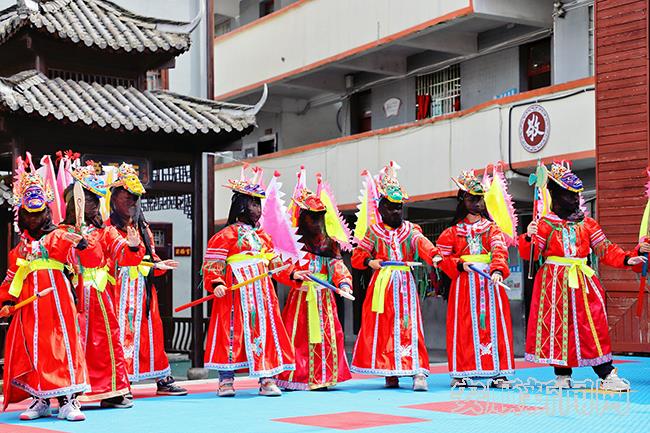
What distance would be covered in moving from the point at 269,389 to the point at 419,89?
429 inches

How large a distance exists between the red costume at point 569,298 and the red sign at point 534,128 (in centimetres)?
559

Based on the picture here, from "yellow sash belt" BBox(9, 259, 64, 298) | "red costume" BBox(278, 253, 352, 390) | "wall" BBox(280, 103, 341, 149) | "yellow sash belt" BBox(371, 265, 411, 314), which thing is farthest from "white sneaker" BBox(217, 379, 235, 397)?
"wall" BBox(280, 103, 341, 149)

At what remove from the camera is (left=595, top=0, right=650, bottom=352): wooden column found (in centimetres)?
1312

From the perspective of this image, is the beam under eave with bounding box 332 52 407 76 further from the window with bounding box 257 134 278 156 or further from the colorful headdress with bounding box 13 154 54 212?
the colorful headdress with bounding box 13 154 54 212

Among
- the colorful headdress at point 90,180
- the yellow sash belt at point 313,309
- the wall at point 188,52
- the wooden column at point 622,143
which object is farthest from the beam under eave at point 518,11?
the colorful headdress at point 90,180

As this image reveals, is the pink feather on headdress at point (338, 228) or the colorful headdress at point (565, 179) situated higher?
the colorful headdress at point (565, 179)

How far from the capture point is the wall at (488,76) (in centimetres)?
1704

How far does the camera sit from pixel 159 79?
1752 centimetres

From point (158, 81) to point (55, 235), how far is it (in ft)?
33.7

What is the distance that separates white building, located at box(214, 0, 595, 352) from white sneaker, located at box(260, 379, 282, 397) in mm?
6825

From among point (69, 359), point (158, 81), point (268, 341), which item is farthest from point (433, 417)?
point (158, 81)

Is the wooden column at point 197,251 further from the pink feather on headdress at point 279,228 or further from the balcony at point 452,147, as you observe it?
the balcony at point 452,147

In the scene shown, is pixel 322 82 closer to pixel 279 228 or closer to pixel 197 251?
pixel 197 251

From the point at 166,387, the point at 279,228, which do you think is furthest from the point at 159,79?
the point at 166,387
